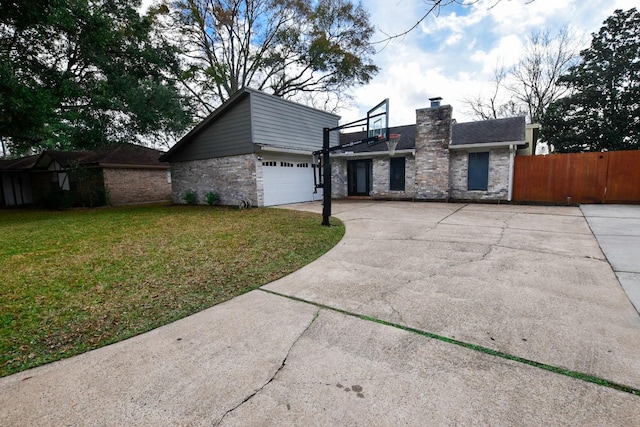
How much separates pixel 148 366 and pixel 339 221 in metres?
6.59

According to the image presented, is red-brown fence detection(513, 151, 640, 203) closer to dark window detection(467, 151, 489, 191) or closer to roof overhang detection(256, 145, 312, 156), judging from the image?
dark window detection(467, 151, 489, 191)

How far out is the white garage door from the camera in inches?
485

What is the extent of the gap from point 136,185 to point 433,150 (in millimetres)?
17625

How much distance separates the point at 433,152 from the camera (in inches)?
497

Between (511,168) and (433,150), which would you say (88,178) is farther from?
(511,168)

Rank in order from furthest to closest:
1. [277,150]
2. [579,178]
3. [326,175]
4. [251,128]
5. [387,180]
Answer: [387,180]
[277,150]
[251,128]
[579,178]
[326,175]

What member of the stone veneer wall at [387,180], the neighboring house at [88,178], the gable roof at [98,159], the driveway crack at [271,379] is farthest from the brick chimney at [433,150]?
the gable roof at [98,159]

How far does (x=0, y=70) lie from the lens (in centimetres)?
802

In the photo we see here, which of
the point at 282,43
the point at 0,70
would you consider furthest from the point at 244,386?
the point at 282,43

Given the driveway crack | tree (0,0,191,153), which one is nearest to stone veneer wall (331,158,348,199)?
tree (0,0,191,153)

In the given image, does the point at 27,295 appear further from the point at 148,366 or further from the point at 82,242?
the point at 82,242

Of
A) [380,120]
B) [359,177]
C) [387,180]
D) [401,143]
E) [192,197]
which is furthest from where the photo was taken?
[359,177]

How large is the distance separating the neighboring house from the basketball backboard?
1266cm

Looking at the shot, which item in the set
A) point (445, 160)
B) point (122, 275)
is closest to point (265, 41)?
point (445, 160)
